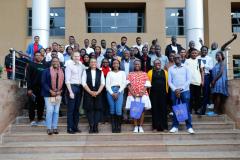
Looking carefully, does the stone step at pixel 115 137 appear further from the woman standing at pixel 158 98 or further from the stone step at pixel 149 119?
the stone step at pixel 149 119

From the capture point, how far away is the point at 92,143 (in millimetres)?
9211

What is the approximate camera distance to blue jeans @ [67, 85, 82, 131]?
31.0ft

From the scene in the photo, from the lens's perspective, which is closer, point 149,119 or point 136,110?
point 136,110

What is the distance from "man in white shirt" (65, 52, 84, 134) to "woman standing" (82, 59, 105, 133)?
17 cm

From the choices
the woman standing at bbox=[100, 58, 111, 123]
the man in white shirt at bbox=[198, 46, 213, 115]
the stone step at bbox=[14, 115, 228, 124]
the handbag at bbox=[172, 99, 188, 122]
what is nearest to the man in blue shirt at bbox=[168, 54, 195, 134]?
the handbag at bbox=[172, 99, 188, 122]

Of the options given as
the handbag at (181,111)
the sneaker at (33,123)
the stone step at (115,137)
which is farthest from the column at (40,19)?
the handbag at (181,111)

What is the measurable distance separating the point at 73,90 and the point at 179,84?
8.85 ft

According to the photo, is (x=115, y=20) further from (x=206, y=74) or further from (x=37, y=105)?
(x=37, y=105)

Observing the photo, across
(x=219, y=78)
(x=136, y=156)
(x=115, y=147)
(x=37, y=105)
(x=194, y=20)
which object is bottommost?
(x=136, y=156)

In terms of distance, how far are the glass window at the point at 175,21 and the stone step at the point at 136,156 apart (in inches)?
649

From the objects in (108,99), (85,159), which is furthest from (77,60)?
(85,159)

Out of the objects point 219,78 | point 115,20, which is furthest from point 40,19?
point 115,20

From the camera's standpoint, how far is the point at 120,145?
29.6 ft

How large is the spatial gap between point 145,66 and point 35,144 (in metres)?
3.90
